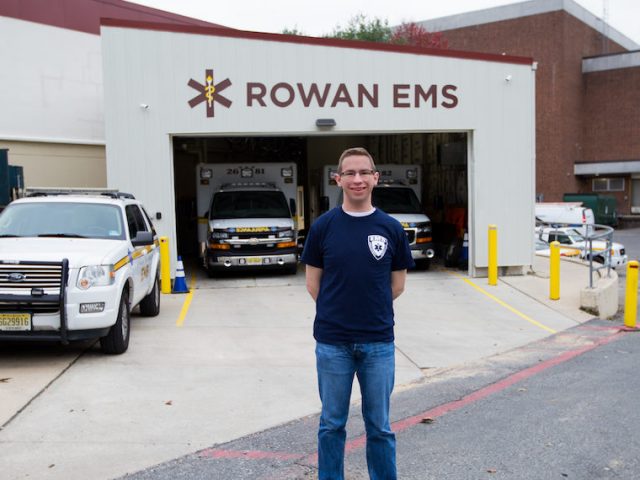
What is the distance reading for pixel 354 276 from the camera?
3930mm

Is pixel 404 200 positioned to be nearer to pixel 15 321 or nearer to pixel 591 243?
pixel 591 243

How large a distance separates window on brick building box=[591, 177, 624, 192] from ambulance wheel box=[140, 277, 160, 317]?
43.9 metres

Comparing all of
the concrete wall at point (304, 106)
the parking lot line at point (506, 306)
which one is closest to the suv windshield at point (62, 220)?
the concrete wall at point (304, 106)

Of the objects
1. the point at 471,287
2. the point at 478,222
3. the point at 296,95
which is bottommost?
the point at 471,287

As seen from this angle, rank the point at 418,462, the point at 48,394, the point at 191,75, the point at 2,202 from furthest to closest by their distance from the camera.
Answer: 1. the point at 191,75
2. the point at 2,202
3. the point at 48,394
4. the point at 418,462

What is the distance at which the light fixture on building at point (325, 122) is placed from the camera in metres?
14.7

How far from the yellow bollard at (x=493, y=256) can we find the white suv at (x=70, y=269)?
26.0 feet

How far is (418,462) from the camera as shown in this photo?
502cm

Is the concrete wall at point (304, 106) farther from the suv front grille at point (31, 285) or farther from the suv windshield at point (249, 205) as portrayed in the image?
the suv front grille at point (31, 285)

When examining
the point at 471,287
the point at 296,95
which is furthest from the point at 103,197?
the point at 471,287

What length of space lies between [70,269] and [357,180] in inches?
182

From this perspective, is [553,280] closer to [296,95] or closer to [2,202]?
[296,95]

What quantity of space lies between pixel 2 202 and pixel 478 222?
975 cm

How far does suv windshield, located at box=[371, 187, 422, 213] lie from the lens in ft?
55.9
